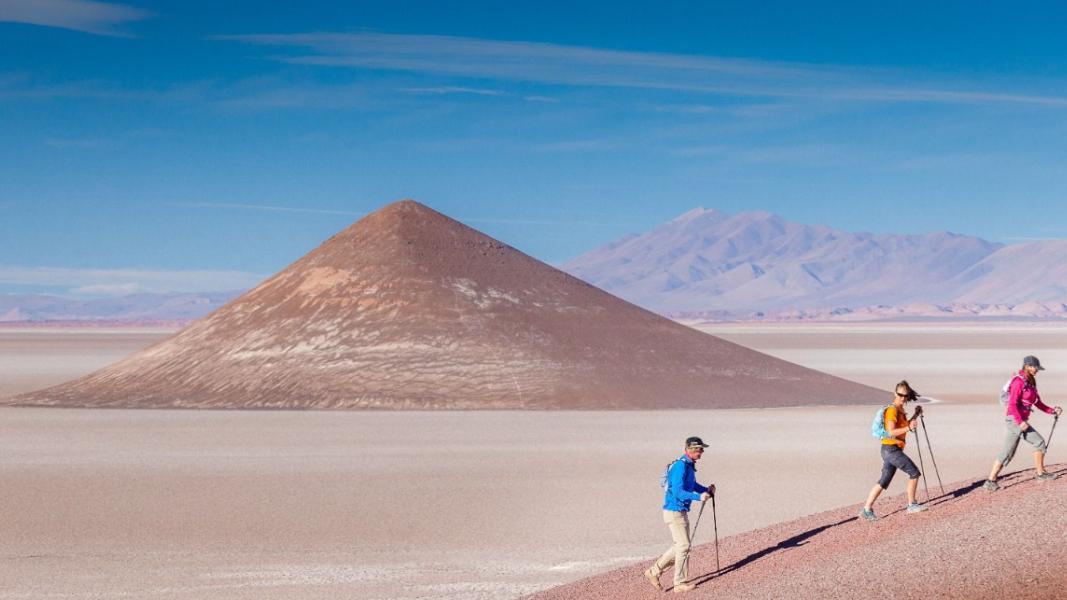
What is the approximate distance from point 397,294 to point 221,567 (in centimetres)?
2697

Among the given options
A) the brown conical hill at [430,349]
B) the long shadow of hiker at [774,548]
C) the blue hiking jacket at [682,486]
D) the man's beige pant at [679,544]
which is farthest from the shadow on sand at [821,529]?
the brown conical hill at [430,349]

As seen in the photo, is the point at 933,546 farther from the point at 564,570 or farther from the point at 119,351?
the point at 119,351

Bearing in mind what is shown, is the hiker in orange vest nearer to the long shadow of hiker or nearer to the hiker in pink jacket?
the long shadow of hiker

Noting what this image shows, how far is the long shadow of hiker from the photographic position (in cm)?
1144

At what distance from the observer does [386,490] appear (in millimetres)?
20219

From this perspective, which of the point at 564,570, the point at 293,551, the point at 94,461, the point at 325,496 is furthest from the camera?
the point at 94,461

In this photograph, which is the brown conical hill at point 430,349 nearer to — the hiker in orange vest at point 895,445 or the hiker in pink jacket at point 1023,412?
the hiker in pink jacket at point 1023,412

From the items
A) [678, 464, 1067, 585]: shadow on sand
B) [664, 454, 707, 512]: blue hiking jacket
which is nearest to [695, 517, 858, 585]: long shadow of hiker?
[678, 464, 1067, 585]: shadow on sand

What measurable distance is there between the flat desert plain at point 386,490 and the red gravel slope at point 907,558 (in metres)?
1.98

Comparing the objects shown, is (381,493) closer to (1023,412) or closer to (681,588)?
(681,588)

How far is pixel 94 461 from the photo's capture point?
24.2m

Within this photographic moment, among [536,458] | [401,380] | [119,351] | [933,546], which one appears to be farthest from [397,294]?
[119,351]

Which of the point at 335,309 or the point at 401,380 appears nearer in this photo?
the point at 401,380

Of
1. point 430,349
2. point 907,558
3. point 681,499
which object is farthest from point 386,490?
point 430,349
